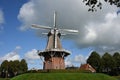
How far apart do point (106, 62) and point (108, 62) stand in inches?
33.5

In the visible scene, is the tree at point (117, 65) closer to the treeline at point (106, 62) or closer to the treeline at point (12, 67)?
the treeline at point (106, 62)

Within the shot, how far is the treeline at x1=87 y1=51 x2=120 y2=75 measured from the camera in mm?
102312

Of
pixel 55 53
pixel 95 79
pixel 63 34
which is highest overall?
pixel 63 34

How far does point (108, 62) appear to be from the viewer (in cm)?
10375

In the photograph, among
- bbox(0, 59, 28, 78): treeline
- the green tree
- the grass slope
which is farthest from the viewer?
the green tree

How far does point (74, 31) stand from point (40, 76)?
2070 cm

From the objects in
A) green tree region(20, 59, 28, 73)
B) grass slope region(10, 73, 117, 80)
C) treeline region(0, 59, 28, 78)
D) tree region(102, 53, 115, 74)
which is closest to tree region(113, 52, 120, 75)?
tree region(102, 53, 115, 74)

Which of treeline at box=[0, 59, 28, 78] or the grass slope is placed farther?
treeline at box=[0, 59, 28, 78]

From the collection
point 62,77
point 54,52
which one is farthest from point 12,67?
point 62,77

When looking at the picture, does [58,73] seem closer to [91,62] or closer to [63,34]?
[63,34]

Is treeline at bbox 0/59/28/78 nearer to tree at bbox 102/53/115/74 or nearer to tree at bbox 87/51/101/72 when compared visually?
tree at bbox 87/51/101/72

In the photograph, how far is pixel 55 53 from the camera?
6047cm

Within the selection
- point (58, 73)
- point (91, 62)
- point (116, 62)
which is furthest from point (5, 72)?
point (58, 73)

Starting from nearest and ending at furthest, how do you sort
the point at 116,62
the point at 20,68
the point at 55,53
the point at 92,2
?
the point at 92,2 < the point at 55,53 < the point at 116,62 < the point at 20,68
